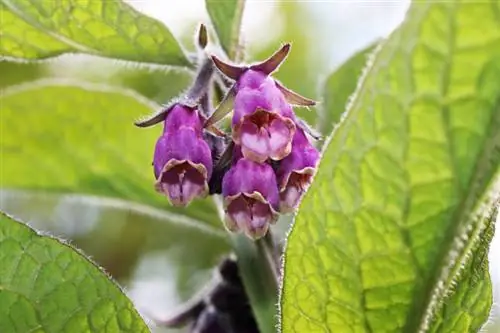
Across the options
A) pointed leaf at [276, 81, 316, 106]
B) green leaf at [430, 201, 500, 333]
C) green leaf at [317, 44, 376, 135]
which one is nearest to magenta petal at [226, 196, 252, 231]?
pointed leaf at [276, 81, 316, 106]

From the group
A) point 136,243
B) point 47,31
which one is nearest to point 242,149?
point 47,31

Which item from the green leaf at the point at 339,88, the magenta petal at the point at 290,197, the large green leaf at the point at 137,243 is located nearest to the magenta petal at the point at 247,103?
the magenta petal at the point at 290,197

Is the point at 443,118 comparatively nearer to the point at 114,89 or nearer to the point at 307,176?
the point at 307,176

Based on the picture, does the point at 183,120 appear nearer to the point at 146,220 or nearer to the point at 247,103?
the point at 247,103

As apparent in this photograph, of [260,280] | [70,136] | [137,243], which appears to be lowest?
[137,243]

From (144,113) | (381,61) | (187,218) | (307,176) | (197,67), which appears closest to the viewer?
(381,61)

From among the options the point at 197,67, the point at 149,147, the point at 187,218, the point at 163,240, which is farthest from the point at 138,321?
the point at 163,240

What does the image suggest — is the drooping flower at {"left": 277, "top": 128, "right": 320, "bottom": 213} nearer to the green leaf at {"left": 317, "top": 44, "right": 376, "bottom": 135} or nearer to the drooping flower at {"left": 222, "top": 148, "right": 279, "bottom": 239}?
the drooping flower at {"left": 222, "top": 148, "right": 279, "bottom": 239}
